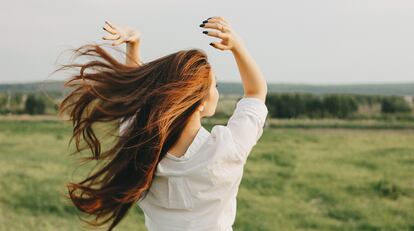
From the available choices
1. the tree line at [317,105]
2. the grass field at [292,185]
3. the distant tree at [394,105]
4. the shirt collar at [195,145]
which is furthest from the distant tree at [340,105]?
the shirt collar at [195,145]

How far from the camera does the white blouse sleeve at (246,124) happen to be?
2.00 metres

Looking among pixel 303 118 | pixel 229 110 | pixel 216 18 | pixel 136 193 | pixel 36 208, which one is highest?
pixel 216 18

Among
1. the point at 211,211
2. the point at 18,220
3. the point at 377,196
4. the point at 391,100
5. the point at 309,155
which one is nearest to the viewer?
the point at 211,211

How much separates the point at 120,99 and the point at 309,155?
1064 centimetres

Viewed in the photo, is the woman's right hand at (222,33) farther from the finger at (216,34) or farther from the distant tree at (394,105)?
the distant tree at (394,105)

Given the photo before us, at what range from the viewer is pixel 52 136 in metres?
15.0

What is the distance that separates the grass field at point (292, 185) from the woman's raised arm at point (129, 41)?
366cm

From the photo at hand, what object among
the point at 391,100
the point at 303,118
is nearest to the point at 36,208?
the point at 303,118

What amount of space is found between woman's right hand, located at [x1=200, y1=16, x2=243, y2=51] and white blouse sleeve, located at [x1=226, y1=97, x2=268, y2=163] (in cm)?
19

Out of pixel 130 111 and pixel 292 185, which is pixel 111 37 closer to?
pixel 130 111

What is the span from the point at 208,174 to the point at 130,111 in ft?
1.09

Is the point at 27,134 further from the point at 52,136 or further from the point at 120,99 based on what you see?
the point at 120,99

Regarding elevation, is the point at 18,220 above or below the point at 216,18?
below

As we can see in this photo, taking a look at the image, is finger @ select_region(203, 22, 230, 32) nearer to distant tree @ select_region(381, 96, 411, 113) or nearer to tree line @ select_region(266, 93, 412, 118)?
tree line @ select_region(266, 93, 412, 118)
